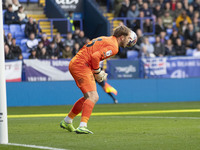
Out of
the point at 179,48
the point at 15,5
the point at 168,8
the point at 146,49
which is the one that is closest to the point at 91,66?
the point at 146,49

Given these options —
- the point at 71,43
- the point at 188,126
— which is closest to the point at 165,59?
the point at 71,43

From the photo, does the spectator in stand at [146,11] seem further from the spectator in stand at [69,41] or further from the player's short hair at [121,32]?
the player's short hair at [121,32]

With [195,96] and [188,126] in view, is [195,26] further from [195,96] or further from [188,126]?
[188,126]

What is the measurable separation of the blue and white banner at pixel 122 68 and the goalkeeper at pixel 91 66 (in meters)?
12.6

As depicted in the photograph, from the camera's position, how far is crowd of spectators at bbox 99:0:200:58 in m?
24.9

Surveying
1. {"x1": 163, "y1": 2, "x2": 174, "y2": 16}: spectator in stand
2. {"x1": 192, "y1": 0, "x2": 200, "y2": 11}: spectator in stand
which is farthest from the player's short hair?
{"x1": 192, "y1": 0, "x2": 200, "y2": 11}: spectator in stand

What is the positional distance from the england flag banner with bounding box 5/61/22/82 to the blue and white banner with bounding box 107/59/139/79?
3735mm

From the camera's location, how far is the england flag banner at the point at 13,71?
70.2ft

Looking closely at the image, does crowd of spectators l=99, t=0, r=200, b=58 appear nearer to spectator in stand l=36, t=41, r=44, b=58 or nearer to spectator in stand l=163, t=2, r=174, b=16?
spectator in stand l=163, t=2, r=174, b=16

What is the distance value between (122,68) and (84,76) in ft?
43.0

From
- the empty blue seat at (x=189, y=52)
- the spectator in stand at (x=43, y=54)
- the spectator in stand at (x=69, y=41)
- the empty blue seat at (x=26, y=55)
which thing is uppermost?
Result: the spectator in stand at (x=69, y=41)

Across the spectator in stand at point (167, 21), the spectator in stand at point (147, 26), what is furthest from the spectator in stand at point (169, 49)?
the spectator in stand at point (167, 21)

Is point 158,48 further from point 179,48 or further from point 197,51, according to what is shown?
point 197,51

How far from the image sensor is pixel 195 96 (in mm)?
24078
